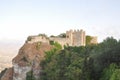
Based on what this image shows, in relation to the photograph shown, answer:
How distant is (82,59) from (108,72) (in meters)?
13.6

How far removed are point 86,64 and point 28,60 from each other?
21469mm

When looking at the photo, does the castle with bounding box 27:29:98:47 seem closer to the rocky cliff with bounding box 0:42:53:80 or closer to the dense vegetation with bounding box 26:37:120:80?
the rocky cliff with bounding box 0:42:53:80

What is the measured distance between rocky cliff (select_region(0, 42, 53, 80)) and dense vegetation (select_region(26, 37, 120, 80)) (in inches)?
138

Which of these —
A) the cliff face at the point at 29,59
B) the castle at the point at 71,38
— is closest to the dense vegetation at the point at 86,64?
the cliff face at the point at 29,59

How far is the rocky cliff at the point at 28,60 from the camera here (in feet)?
319

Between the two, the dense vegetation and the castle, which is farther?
the castle

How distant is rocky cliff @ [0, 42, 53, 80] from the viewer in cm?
9719

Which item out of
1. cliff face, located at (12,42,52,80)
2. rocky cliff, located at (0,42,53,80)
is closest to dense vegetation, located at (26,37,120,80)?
rocky cliff, located at (0,42,53,80)

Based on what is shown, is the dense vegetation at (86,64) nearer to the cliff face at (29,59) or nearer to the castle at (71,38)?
the cliff face at (29,59)

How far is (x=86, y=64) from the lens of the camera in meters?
80.1

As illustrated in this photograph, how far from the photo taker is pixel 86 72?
256 ft

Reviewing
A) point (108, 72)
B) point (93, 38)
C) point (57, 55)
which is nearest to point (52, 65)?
point (57, 55)

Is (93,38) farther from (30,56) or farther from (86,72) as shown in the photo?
(86,72)

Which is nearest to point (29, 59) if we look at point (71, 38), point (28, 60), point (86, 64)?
point (28, 60)
